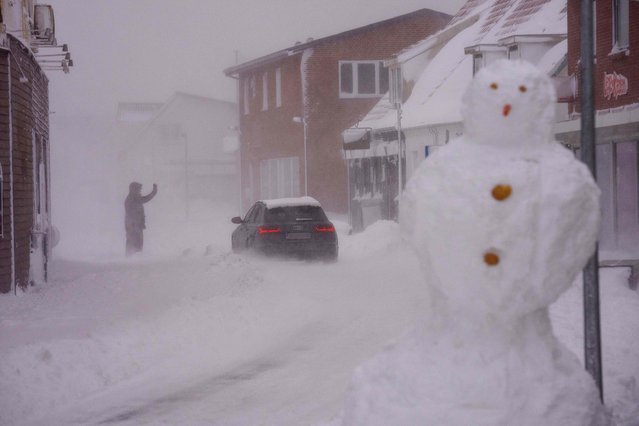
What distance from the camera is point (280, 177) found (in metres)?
38.6

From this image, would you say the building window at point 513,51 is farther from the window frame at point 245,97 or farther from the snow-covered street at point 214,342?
the window frame at point 245,97

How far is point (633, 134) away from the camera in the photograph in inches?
678

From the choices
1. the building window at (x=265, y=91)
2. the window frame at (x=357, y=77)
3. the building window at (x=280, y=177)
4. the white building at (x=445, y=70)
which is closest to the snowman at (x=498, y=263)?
the white building at (x=445, y=70)

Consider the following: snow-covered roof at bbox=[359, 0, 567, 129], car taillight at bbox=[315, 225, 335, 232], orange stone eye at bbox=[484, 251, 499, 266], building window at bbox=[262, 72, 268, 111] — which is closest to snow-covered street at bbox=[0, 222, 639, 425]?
orange stone eye at bbox=[484, 251, 499, 266]

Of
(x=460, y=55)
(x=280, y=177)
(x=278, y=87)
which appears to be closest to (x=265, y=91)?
(x=278, y=87)

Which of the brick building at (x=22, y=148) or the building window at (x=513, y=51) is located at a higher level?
the building window at (x=513, y=51)

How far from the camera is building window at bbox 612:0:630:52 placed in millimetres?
17234

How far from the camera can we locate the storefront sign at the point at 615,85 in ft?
56.2

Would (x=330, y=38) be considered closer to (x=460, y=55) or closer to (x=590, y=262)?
(x=460, y=55)

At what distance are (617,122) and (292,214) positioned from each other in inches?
255

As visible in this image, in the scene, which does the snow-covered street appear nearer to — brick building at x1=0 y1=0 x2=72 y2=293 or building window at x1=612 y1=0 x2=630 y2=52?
brick building at x1=0 y1=0 x2=72 y2=293

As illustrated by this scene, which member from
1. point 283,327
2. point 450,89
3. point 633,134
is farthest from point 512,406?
point 450,89

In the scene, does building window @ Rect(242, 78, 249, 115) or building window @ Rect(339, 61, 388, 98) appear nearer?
building window @ Rect(339, 61, 388, 98)

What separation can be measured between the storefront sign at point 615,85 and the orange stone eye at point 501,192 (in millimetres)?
13003
